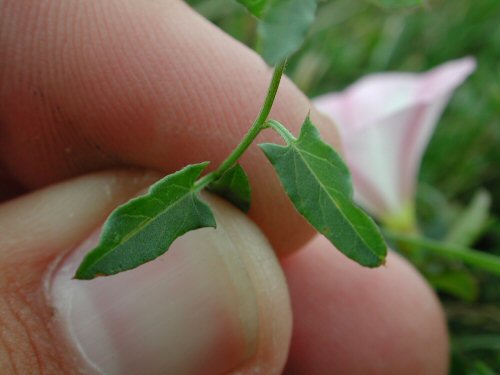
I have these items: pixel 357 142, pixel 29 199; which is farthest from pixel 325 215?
pixel 357 142

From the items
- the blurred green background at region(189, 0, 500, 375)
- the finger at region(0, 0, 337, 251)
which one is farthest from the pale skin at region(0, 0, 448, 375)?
the blurred green background at region(189, 0, 500, 375)

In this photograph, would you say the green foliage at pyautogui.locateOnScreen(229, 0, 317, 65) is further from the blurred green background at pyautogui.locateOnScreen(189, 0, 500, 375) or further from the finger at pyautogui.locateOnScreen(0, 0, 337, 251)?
the blurred green background at pyautogui.locateOnScreen(189, 0, 500, 375)

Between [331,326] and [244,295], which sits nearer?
[244,295]

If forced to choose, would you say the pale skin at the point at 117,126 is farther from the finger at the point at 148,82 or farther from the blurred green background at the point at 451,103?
the blurred green background at the point at 451,103

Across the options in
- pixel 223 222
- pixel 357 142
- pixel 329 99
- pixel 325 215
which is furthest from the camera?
pixel 329 99

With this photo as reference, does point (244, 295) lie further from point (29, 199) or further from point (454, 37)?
point (454, 37)

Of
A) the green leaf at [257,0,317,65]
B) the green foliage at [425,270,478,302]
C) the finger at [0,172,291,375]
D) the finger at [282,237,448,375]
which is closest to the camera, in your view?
the green leaf at [257,0,317,65]

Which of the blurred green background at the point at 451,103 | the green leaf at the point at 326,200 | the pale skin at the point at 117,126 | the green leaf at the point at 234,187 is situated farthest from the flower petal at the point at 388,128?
the green leaf at the point at 326,200
